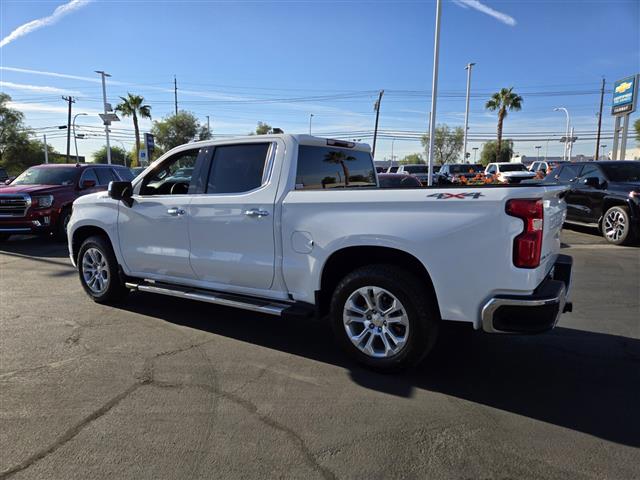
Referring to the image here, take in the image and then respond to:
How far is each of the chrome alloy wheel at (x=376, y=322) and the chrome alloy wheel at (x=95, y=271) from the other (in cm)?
332

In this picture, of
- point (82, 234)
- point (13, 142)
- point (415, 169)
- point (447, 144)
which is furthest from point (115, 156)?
point (82, 234)

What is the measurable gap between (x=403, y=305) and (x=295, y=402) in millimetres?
1056

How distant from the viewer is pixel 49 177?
11.1m

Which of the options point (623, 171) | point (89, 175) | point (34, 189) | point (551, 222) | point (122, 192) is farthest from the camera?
point (89, 175)

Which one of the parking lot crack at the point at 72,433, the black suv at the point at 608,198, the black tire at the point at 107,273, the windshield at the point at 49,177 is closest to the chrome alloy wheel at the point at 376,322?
the parking lot crack at the point at 72,433

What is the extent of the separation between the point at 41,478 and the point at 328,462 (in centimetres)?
154

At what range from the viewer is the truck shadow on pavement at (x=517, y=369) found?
3.10 meters

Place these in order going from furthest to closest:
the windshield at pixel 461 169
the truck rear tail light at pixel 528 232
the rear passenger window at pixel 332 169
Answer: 1. the windshield at pixel 461 169
2. the rear passenger window at pixel 332 169
3. the truck rear tail light at pixel 528 232

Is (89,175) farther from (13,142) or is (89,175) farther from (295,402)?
(13,142)

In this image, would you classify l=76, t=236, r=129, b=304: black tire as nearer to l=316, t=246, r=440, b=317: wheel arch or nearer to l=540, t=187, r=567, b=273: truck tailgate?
l=316, t=246, r=440, b=317: wheel arch

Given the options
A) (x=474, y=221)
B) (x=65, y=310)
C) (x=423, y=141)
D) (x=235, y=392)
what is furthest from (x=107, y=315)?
(x=423, y=141)

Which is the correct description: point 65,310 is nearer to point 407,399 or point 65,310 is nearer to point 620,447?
point 407,399

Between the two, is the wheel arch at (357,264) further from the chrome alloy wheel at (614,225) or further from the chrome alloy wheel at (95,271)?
the chrome alloy wheel at (614,225)

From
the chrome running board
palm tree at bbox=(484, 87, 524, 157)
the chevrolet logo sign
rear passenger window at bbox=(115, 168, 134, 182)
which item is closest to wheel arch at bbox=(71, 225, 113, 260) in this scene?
the chrome running board
